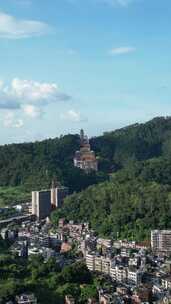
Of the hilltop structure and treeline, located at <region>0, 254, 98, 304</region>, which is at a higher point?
the hilltop structure

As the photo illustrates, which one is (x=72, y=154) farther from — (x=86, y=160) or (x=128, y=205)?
(x=128, y=205)

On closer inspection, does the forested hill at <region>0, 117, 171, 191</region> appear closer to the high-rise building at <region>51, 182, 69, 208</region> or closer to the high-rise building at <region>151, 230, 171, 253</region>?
the high-rise building at <region>51, 182, 69, 208</region>

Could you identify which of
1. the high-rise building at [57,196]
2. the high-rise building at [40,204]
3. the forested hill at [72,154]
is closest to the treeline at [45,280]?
the high-rise building at [40,204]

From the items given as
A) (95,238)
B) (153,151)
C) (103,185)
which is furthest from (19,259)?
(153,151)

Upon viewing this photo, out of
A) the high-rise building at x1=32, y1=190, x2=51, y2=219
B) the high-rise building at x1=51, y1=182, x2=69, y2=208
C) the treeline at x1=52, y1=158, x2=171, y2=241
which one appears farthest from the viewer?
the high-rise building at x1=51, y1=182, x2=69, y2=208

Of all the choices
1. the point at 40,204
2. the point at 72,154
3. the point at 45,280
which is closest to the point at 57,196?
the point at 40,204

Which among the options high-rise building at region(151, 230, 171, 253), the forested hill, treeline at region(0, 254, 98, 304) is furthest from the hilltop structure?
treeline at region(0, 254, 98, 304)

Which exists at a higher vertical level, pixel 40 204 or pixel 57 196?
pixel 57 196
